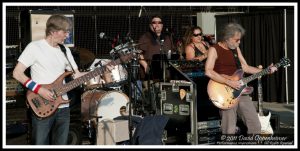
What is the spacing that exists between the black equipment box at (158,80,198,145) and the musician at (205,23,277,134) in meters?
0.53

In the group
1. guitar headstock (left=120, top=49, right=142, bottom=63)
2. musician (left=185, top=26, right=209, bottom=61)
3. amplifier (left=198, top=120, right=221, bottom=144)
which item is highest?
musician (left=185, top=26, right=209, bottom=61)

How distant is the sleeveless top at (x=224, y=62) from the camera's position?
6441 millimetres

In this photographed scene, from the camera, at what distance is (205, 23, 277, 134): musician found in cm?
640

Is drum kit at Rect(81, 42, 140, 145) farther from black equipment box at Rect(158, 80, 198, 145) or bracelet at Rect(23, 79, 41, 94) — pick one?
bracelet at Rect(23, 79, 41, 94)

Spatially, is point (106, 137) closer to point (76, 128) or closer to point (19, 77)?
point (76, 128)

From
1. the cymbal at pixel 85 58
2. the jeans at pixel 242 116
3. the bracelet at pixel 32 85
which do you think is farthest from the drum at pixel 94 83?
the bracelet at pixel 32 85

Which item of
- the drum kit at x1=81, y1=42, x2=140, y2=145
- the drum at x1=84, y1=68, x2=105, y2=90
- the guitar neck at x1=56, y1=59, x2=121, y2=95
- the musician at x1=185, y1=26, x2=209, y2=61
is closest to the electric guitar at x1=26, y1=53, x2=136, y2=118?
the guitar neck at x1=56, y1=59, x2=121, y2=95

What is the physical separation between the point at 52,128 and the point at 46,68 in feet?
2.20

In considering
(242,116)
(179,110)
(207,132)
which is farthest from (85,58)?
(242,116)

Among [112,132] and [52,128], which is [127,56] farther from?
[112,132]

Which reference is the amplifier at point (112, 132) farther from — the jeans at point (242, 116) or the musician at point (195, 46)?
the musician at point (195, 46)

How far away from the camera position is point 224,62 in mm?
6473

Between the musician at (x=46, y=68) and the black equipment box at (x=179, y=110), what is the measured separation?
1.87 metres

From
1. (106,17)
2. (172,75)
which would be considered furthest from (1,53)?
(106,17)
